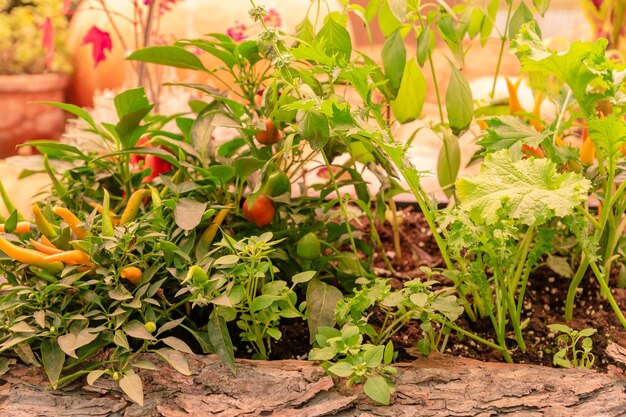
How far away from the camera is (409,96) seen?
0.94 meters

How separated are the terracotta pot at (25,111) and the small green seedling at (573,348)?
190 cm

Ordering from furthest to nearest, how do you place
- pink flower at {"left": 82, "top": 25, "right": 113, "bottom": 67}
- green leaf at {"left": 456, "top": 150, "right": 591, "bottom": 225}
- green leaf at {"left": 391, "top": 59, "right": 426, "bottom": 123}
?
pink flower at {"left": 82, "top": 25, "right": 113, "bottom": 67}
green leaf at {"left": 391, "top": 59, "right": 426, "bottom": 123}
green leaf at {"left": 456, "top": 150, "right": 591, "bottom": 225}

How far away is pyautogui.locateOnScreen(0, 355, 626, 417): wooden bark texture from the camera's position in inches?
26.2

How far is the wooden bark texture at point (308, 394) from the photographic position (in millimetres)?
667

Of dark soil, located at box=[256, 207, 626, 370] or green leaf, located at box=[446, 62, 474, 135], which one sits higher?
green leaf, located at box=[446, 62, 474, 135]

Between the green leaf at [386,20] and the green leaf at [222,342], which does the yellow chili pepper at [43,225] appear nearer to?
the green leaf at [222,342]

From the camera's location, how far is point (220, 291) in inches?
30.3

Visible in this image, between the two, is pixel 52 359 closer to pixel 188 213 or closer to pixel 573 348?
pixel 188 213

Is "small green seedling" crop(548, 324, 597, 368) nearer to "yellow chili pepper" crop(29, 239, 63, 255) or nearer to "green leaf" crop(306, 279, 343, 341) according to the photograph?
"green leaf" crop(306, 279, 343, 341)

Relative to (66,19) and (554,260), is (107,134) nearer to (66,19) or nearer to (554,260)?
(554,260)

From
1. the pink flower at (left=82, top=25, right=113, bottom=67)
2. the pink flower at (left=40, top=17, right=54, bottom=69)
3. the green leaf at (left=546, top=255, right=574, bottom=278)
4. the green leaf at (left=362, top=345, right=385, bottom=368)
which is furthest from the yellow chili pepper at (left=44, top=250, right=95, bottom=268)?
the pink flower at (left=40, top=17, right=54, bottom=69)

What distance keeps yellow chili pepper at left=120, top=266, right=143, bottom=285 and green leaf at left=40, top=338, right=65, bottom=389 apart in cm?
10

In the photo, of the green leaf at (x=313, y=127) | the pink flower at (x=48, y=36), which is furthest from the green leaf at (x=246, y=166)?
the pink flower at (x=48, y=36)

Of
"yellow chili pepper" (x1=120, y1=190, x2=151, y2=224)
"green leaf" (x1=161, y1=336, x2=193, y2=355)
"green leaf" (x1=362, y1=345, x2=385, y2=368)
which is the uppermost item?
"yellow chili pepper" (x1=120, y1=190, x2=151, y2=224)
